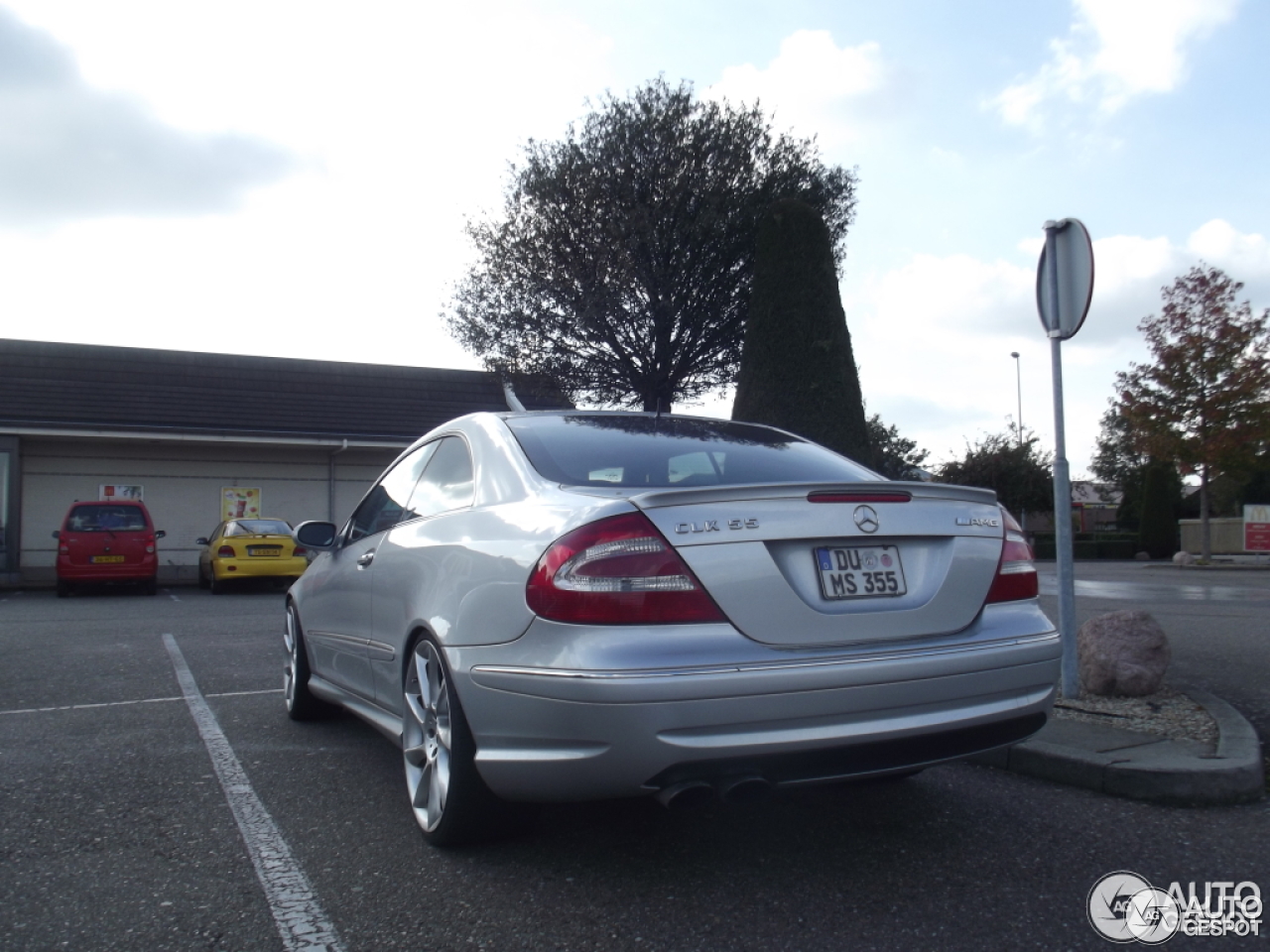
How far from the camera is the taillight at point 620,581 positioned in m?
2.90

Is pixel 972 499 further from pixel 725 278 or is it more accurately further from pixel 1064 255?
pixel 725 278

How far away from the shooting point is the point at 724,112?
24.5 m

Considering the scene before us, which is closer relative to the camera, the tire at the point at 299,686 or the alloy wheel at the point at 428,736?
the alloy wheel at the point at 428,736

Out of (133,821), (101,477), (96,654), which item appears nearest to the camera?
(133,821)

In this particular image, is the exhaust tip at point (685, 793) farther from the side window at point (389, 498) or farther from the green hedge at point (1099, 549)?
the green hedge at point (1099, 549)

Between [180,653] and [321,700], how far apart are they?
3634 millimetres

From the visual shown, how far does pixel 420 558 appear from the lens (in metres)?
3.91

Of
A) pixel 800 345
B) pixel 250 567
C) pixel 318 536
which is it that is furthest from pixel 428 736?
pixel 250 567

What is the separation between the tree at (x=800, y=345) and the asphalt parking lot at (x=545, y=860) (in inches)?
252

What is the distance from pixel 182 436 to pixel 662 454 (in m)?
19.6

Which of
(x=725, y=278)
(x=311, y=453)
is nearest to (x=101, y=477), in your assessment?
(x=311, y=453)

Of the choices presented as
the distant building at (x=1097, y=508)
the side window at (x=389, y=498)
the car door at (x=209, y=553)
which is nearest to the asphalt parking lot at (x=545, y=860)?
the side window at (x=389, y=498)

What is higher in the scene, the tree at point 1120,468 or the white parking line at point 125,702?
the tree at point 1120,468

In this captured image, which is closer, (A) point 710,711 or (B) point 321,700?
(A) point 710,711
